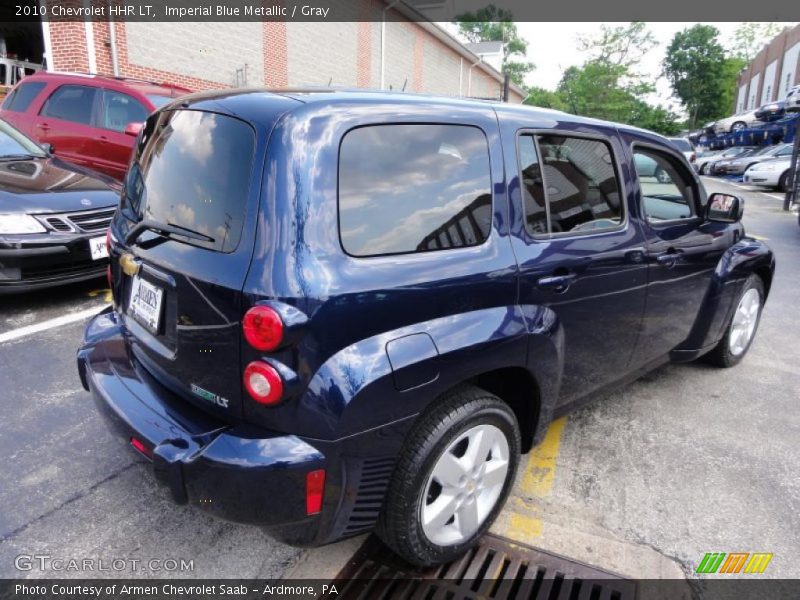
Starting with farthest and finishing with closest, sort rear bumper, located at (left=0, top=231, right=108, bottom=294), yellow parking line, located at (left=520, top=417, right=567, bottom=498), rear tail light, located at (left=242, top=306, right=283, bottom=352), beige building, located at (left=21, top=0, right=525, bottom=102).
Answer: beige building, located at (left=21, top=0, right=525, bottom=102) < rear bumper, located at (left=0, top=231, right=108, bottom=294) < yellow parking line, located at (left=520, top=417, right=567, bottom=498) < rear tail light, located at (left=242, top=306, right=283, bottom=352)

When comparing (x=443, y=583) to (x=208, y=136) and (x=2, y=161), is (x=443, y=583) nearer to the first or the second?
(x=208, y=136)

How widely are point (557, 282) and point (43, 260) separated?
415cm

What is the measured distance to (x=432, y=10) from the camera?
34031mm

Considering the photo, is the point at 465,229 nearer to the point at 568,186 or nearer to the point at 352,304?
the point at 352,304

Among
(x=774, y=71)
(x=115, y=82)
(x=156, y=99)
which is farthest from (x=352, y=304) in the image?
(x=774, y=71)

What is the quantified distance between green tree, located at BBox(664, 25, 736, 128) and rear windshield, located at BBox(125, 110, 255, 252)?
77.3m

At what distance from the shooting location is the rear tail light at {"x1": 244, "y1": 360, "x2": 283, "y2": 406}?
175 cm

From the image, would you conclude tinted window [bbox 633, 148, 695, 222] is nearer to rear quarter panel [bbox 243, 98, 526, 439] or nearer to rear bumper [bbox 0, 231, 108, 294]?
rear quarter panel [bbox 243, 98, 526, 439]

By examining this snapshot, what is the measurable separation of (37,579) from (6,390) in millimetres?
1776

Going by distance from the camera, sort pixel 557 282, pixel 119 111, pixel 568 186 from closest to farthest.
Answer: pixel 557 282 → pixel 568 186 → pixel 119 111

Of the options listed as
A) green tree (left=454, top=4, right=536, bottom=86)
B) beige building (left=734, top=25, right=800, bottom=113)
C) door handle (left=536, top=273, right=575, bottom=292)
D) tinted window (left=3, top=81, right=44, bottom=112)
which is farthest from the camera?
green tree (left=454, top=4, right=536, bottom=86)

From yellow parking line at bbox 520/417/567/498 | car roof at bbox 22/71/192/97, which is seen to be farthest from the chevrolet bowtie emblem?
car roof at bbox 22/71/192/97

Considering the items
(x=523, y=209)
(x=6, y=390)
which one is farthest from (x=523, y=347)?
(x=6, y=390)

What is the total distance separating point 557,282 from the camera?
7.96 ft
